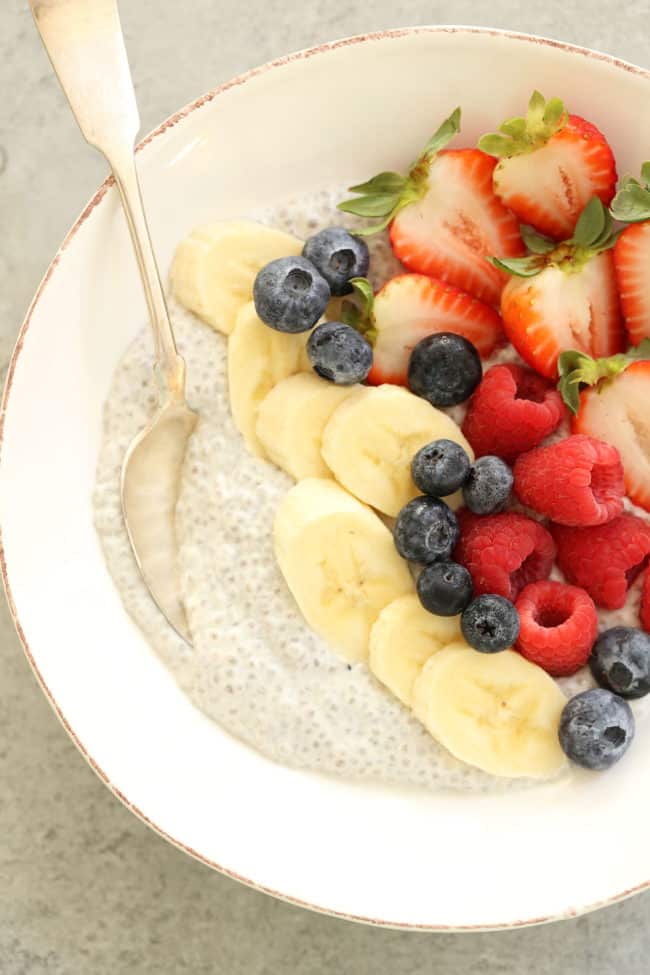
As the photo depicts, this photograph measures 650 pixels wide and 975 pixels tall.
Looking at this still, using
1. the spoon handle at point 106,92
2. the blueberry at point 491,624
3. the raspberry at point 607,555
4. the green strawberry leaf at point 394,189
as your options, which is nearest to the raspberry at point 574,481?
the raspberry at point 607,555

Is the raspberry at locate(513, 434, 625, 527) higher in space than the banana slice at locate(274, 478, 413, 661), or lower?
higher

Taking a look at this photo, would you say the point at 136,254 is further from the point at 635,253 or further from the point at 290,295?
the point at 635,253

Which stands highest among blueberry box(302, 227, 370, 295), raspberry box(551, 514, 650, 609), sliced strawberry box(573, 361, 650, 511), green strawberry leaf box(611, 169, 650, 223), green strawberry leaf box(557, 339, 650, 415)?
green strawberry leaf box(611, 169, 650, 223)

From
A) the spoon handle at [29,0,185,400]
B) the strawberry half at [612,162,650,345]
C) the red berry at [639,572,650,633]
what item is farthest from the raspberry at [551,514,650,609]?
the spoon handle at [29,0,185,400]

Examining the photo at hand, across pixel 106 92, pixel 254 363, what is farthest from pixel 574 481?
pixel 106 92

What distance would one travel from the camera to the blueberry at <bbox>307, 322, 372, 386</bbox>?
1.37 meters

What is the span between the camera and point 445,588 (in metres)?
1.33

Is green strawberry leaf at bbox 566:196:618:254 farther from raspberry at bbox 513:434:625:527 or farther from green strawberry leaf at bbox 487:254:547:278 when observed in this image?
raspberry at bbox 513:434:625:527

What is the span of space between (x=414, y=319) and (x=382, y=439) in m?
0.16

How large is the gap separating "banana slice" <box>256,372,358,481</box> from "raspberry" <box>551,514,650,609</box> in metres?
0.33

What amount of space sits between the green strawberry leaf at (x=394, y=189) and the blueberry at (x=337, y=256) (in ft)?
0.07

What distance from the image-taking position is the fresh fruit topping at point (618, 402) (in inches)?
54.6

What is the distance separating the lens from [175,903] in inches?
61.7

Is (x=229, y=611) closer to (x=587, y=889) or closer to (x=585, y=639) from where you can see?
(x=585, y=639)
